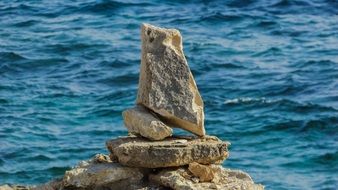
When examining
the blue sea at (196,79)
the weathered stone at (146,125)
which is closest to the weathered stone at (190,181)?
the weathered stone at (146,125)

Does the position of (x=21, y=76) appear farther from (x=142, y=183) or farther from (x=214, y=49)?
(x=142, y=183)

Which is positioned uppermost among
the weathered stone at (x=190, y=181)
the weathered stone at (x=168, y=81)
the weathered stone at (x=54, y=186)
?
the weathered stone at (x=168, y=81)

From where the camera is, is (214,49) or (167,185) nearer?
(167,185)

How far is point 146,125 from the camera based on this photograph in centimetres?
1644

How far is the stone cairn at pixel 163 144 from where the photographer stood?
641 inches

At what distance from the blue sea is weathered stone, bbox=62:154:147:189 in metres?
12.3

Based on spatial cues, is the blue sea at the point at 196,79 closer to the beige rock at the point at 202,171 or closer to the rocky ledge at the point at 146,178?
the rocky ledge at the point at 146,178

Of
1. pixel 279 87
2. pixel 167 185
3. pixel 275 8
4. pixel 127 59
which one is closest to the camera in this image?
pixel 167 185

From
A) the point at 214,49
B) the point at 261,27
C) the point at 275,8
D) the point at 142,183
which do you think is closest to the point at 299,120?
the point at 214,49

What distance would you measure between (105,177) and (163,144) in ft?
3.15

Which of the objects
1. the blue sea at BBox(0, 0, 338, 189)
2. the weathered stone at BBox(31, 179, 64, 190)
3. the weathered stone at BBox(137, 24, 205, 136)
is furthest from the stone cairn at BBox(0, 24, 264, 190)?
the blue sea at BBox(0, 0, 338, 189)

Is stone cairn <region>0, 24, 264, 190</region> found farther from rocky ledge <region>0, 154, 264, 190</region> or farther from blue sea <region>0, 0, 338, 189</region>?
blue sea <region>0, 0, 338, 189</region>

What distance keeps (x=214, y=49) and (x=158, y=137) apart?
1091 inches

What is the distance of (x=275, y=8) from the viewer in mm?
50500
